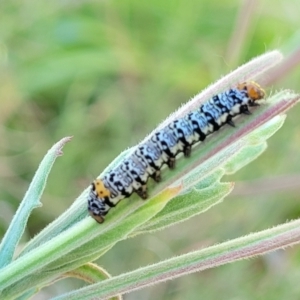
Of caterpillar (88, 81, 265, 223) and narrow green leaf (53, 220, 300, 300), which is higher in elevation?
caterpillar (88, 81, 265, 223)

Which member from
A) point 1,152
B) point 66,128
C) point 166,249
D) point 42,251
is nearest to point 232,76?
point 42,251

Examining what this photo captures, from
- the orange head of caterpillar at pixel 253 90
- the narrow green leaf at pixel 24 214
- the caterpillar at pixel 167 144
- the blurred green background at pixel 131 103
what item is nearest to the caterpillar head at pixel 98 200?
the caterpillar at pixel 167 144

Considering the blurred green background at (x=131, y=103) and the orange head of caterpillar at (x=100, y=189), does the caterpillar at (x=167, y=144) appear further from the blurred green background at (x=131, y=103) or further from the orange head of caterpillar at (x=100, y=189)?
the blurred green background at (x=131, y=103)

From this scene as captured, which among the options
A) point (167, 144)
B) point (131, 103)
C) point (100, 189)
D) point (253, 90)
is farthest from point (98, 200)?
point (131, 103)

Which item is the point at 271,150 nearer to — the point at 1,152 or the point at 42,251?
the point at 1,152

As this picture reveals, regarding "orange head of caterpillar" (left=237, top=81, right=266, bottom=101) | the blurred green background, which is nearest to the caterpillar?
"orange head of caterpillar" (left=237, top=81, right=266, bottom=101)

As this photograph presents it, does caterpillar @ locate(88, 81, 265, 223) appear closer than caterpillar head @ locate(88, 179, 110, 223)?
No

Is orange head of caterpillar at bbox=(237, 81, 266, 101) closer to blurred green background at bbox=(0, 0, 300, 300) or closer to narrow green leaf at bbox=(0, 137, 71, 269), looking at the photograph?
narrow green leaf at bbox=(0, 137, 71, 269)

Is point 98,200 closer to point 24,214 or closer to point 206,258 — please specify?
point 24,214
